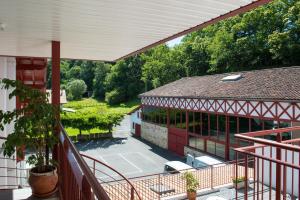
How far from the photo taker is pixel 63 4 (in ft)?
10.6

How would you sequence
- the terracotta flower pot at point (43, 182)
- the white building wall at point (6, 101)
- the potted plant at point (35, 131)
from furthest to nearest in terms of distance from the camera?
1. the white building wall at point (6, 101)
2. the terracotta flower pot at point (43, 182)
3. the potted plant at point (35, 131)

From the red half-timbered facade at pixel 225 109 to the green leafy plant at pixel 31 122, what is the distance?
10319mm

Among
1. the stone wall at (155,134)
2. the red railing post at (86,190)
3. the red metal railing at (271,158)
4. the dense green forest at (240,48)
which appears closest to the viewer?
the red railing post at (86,190)

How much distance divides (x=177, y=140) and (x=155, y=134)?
3390 mm

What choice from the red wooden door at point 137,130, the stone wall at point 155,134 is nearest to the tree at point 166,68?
the red wooden door at point 137,130

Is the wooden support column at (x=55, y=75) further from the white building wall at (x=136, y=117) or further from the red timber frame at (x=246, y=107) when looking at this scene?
the white building wall at (x=136, y=117)

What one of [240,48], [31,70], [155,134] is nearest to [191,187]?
[31,70]

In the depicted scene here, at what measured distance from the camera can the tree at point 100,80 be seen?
59406 mm

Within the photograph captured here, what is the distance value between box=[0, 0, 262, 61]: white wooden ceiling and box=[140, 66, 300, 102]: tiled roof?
353 inches

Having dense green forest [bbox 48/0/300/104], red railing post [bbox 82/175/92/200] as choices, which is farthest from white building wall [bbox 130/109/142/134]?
red railing post [bbox 82/175/92/200]

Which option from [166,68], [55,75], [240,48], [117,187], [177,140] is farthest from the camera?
[166,68]

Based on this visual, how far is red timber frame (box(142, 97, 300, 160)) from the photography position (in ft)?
38.5

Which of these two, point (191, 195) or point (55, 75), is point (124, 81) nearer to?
point (191, 195)

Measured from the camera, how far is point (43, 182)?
140 inches
